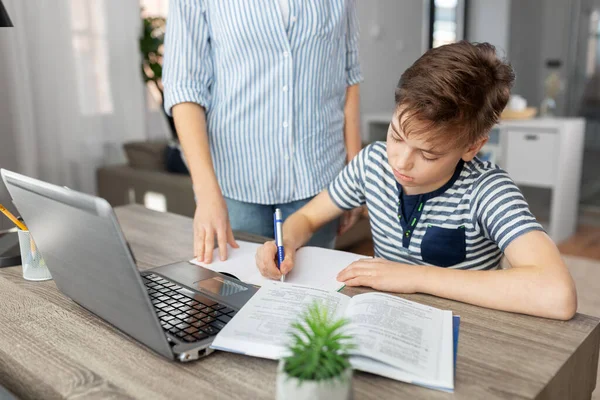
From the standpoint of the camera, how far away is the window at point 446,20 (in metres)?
5.34

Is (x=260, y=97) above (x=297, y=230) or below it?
above

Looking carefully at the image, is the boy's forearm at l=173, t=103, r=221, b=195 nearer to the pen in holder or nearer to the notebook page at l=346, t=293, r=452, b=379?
the pen in holder

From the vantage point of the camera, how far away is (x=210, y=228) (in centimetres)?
113

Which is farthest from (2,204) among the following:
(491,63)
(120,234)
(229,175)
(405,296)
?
(491,63)

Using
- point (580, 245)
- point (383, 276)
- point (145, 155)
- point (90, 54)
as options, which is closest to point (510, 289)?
point (383, 276)

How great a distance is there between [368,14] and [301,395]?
4370 mm

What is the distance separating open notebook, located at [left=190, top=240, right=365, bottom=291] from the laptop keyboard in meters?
0.13

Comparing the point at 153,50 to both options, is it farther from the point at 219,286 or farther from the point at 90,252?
the point at 90,252

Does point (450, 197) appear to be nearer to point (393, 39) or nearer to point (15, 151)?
point (15, 151)

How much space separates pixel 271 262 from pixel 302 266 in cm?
8

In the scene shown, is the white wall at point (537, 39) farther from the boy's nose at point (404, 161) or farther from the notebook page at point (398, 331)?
the notebook page at point (398, 331)

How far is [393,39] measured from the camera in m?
4.88

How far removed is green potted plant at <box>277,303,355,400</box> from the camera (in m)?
0.54

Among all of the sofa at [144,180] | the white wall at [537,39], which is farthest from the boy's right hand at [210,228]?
the white wall at [537,39]
